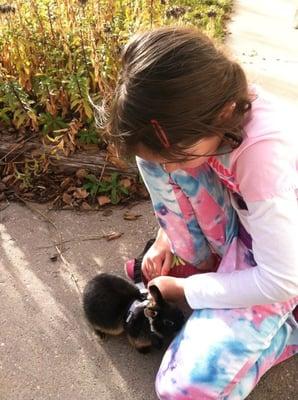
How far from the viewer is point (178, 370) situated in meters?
1.74

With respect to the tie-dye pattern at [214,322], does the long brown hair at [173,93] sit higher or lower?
higher

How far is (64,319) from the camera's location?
222 cm

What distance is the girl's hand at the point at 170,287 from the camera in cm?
192

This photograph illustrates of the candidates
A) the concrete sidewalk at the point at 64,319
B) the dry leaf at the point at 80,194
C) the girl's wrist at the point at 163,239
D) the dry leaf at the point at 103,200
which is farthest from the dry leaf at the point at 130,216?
the girl's wrist at the point at 163,239

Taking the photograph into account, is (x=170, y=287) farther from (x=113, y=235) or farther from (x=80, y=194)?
(x=80, y=194)

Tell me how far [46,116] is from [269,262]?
1.80 metres

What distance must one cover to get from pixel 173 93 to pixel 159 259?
984 mm

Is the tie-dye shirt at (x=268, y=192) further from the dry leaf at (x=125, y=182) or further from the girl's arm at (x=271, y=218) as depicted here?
the dry leaf at (x=125, y=182)

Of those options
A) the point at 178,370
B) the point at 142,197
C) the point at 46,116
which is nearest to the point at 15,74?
the point at 46,116

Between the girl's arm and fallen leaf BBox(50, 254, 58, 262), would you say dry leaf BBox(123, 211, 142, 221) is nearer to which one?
fallen leaf BBox(50, 254, 58, 262)

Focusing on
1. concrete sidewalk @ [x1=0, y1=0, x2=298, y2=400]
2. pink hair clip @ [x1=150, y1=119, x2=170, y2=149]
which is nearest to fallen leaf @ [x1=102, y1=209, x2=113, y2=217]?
concrete sidewalk @ [x1=0, y1=0, x2=298, y2=400]

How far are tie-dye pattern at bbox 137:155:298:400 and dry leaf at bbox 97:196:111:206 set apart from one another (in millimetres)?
757

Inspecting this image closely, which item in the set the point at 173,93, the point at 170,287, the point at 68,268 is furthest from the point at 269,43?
the point at 173,93

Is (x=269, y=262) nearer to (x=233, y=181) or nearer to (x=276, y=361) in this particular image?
(x=233, y=181)
